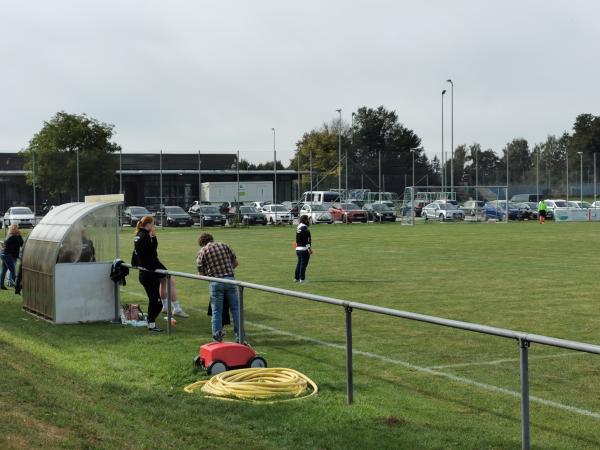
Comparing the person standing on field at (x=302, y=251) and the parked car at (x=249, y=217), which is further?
the parked car at (x=249, y=217)

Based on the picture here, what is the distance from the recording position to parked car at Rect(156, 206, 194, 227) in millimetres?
56612

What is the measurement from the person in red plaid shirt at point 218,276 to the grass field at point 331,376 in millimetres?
491

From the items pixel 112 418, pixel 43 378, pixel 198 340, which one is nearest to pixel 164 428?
pixel 112 418

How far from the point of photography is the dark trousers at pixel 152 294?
1324cm

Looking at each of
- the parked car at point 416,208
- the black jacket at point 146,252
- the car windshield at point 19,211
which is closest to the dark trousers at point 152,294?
the black jacket at point 146,252

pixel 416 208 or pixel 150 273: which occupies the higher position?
pixel 416 208

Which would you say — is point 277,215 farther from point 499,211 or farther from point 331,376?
point 331,376

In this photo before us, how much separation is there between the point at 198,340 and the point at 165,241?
88.7 ft

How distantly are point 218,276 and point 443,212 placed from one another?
5187 cm

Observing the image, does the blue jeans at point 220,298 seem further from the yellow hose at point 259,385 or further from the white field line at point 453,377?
the yellow hose at point 259,385

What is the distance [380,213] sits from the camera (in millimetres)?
62781

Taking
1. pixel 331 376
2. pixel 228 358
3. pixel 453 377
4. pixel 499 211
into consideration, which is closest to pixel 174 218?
pixel 499 211

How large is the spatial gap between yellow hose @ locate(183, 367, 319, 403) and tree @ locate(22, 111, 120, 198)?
49038 mm

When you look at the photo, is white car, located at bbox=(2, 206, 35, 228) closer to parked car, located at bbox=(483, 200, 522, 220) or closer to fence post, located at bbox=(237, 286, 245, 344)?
parked car, located at bbox=(483, 200, 522, 220)
